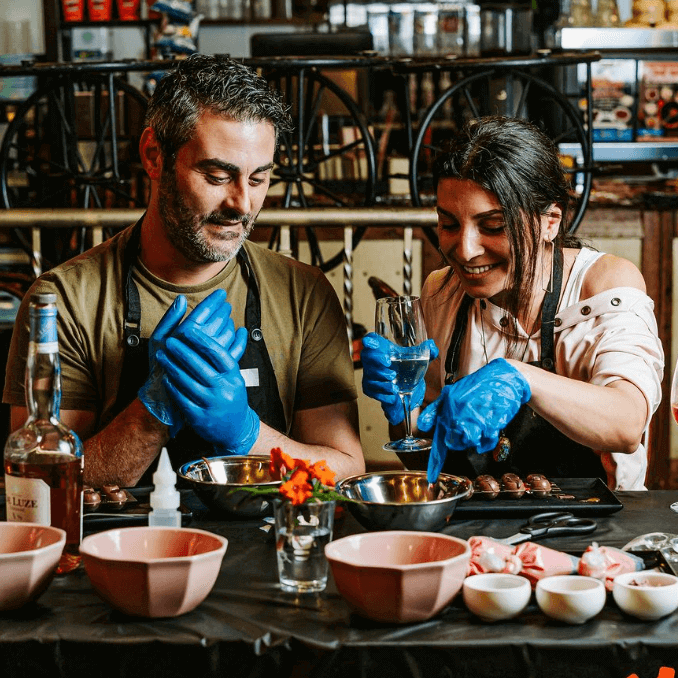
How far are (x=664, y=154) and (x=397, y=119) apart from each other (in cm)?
157

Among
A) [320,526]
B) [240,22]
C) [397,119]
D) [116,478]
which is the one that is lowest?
[116,478]

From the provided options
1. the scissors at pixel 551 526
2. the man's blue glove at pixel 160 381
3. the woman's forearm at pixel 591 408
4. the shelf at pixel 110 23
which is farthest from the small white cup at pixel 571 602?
the shelf at pixel 110 23

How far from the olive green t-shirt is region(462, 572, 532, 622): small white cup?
0.97m

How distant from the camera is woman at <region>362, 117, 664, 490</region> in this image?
180 centimetres

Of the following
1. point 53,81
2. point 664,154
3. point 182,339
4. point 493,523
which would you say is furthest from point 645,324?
point 664,154

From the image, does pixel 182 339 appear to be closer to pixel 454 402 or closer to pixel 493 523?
pixel 454 402

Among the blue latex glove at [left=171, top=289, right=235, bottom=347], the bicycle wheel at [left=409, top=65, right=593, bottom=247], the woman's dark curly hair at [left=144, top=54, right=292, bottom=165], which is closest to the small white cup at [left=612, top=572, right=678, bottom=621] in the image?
the blue latex glove at [left=171, top=289, right=235, bottom=347]

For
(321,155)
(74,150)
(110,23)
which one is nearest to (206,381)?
(74,150)

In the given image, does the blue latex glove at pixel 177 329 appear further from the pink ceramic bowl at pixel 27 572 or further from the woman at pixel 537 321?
the pink ceramic bowl at pixel 27 572

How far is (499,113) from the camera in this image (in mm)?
4340

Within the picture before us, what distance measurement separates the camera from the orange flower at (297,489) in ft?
3.86

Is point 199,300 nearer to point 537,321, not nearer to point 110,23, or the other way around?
point 537,321

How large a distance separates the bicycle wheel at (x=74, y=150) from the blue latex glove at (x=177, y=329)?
7.01ft

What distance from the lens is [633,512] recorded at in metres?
1.51
